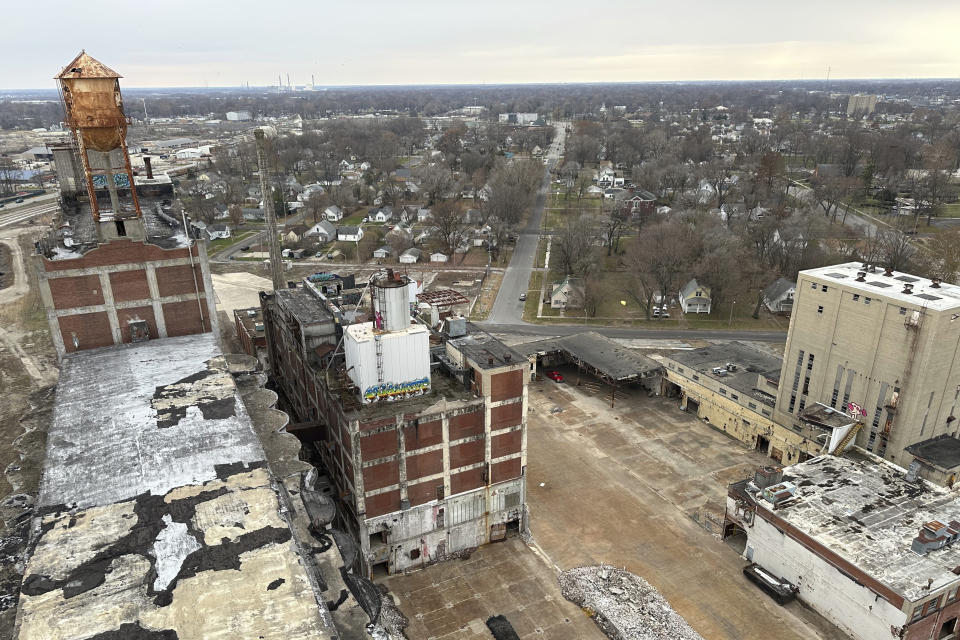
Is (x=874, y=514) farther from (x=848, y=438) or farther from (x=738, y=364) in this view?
(x=738, y=364)

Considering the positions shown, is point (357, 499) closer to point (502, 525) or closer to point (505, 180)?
point (502, 525)

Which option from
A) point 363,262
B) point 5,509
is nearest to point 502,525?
point 5,509

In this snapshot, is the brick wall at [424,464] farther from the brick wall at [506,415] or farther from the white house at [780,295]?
the white house at [780,295]

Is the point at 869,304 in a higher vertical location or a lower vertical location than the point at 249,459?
higher

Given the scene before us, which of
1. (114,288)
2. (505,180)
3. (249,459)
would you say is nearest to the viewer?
(249,459)

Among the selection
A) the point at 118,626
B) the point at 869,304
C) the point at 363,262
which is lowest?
the point at 363,262

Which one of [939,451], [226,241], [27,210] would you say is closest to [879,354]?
[939,451]

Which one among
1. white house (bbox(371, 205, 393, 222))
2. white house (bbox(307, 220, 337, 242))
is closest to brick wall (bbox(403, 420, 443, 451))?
white house (bbox(307, 220, 337, 242))

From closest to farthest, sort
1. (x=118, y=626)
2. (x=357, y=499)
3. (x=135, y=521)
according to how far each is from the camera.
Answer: (x=118, y=626), (x=135, y=521), (x=357, y=499)
